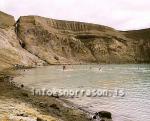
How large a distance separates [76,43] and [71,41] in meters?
2.60

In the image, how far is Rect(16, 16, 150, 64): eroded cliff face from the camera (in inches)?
5483

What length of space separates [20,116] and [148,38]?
16095cm

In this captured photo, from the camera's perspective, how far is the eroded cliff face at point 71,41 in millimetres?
132500

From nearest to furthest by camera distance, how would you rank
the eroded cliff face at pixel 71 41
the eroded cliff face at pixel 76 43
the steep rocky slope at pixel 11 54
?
the steep rocky slope at pixel 11 54 → the eroded cliff face at pixel 71 41 → the eroded cliff face at pixel 76 43

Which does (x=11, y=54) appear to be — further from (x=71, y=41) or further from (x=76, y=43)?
(x=76, y=43)

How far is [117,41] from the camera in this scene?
6668 inches

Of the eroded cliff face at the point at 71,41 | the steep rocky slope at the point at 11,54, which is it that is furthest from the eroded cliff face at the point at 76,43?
the steep rocky slope at the point at 11,54

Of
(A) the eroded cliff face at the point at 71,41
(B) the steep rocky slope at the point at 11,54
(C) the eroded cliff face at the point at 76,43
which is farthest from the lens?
(C) the eroded cliff face at the point at 76,43

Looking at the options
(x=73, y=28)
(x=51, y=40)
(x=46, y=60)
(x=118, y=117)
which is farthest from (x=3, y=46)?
(x=118, y=117)

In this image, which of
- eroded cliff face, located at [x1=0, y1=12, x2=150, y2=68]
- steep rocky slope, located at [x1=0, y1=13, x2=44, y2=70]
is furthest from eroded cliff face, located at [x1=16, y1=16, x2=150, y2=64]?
steep rocky slope, located at [x1=0, y1=13, x2=44, y2=70]

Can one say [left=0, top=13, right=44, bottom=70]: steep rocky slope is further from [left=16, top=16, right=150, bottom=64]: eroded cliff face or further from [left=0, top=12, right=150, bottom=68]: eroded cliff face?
[left=16, top=16, right=150, bottom=64]: eroded cliff face

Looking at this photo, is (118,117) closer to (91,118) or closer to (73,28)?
(91,118)

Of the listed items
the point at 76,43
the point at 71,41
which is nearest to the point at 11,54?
the point at 71,41

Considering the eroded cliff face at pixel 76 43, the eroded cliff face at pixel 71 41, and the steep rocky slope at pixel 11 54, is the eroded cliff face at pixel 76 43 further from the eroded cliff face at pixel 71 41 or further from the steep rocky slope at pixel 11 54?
the steep rocky slope at pixel 11 54
